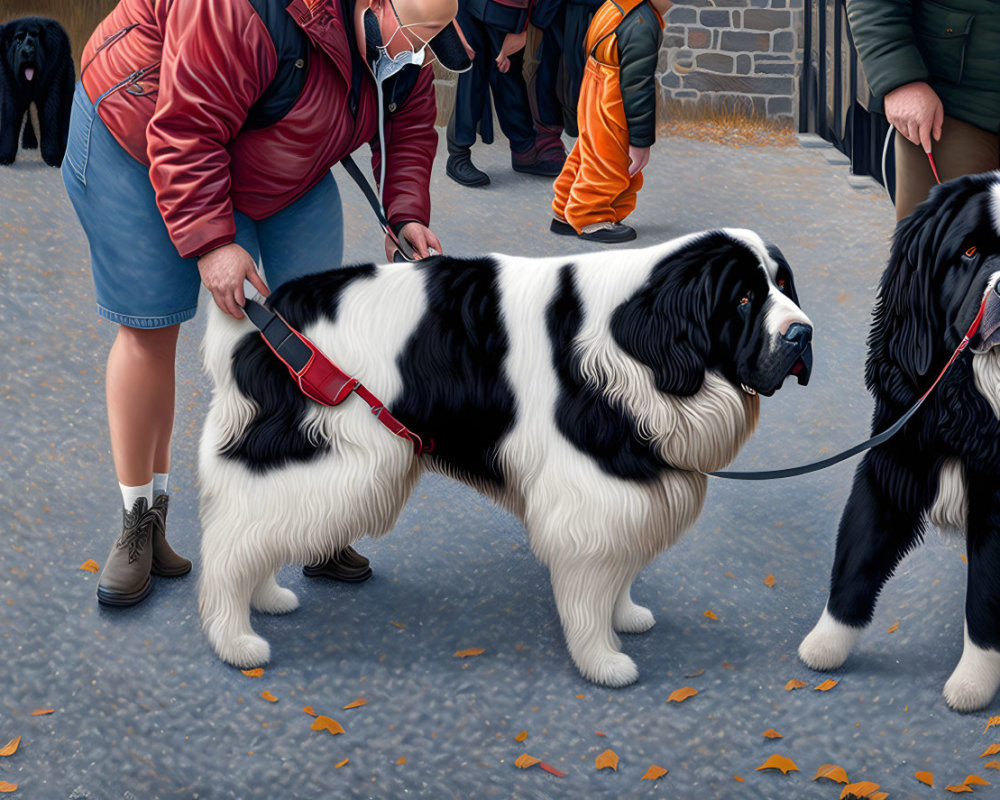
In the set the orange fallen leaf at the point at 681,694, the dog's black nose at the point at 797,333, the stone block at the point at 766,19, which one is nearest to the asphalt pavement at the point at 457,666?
the orange fallen leaf at the point at 681,694

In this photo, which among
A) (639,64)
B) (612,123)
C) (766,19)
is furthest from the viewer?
(766,19)

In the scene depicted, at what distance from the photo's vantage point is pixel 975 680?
223 centimetres

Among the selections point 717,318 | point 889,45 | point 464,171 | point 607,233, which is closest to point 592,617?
point 717,318

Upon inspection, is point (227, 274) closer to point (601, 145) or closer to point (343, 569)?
point (343, 569)

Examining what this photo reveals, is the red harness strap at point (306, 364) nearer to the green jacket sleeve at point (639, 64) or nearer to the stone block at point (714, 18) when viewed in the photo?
the green jacket sleeve at point (639, 64)

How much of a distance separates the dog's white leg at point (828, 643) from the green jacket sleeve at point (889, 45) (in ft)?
4.61

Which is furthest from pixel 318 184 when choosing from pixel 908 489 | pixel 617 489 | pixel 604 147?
pixel 604 147

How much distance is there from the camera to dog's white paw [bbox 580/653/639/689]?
2.35 meters

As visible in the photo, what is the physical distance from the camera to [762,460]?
11.7 feet

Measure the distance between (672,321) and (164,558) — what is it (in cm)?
158

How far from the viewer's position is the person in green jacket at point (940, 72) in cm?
262

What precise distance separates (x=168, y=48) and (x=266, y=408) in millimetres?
786

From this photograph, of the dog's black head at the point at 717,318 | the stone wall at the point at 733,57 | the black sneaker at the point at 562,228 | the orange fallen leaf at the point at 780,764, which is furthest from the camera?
the stone wall at the point at 733,57

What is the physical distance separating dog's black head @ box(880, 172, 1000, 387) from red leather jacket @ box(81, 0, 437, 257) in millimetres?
1277
